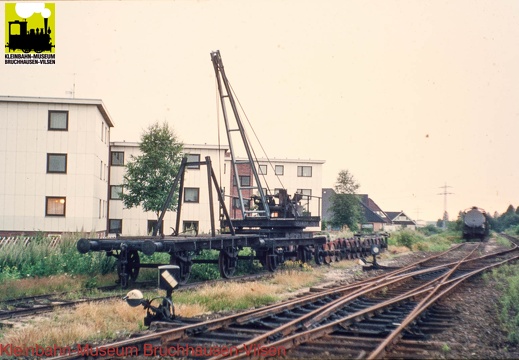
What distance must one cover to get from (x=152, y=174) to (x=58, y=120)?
6744mm

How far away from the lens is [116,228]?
3941 cm

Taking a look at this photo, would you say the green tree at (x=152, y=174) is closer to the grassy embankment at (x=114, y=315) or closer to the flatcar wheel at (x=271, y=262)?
the flatcar wheel at (x=271, y=262)

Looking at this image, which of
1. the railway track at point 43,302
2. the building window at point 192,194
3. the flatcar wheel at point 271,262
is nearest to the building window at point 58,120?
the building window at point 192,194

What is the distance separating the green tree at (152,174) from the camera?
111 ft

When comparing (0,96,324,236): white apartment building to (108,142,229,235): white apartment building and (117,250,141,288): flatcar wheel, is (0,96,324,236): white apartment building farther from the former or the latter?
(117,250,141,288): flatcar wheel

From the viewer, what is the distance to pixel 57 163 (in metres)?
29.7

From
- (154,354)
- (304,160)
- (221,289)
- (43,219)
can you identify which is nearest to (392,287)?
(221,289)

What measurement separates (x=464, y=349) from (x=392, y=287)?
621 centimetres

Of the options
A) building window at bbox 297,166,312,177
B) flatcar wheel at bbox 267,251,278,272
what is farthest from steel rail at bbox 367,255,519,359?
building window at bbox 297,166,312,177

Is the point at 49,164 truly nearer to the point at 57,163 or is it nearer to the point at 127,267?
the point at 57,163

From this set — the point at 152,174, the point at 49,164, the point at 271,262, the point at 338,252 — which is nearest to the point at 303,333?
the point at 271,262

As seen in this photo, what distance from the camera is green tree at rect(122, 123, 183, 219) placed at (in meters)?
33.9

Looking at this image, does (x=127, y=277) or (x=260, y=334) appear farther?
(x=127, y=277)

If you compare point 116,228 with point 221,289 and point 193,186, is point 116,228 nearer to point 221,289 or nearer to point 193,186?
point 193,186
